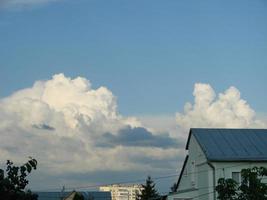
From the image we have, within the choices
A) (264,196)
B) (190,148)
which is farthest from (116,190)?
(264,196)

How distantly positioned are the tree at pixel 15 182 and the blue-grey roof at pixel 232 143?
28.6 meters

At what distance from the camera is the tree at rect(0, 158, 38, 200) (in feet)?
48.8

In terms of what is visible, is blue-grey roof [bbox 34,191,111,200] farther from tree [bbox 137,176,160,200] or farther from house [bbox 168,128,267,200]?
house [bbox 168,128,267,200]

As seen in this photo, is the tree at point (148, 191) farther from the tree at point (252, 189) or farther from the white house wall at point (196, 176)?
the tree at point (252, 189)

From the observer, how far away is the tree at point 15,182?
14.9 m

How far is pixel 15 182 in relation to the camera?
591 inches

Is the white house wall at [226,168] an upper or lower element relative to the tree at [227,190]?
upper

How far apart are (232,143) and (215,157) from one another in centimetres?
364

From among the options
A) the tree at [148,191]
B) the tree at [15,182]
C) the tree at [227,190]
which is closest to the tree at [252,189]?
the tree at [227,190]

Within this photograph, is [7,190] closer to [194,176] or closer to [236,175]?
[236,175]

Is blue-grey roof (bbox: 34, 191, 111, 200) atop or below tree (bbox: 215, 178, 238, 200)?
atop

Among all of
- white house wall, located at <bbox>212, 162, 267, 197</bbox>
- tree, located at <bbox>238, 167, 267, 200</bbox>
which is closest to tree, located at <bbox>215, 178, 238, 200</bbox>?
tree, located at <bbox>238, 167, 267, 200</bbox>

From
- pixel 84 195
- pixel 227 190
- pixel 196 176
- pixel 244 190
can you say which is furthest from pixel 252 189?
pixel 84 195

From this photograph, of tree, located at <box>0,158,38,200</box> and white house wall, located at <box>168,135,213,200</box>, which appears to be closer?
Answer: tree, located at <box>0,158,38,200</box>
